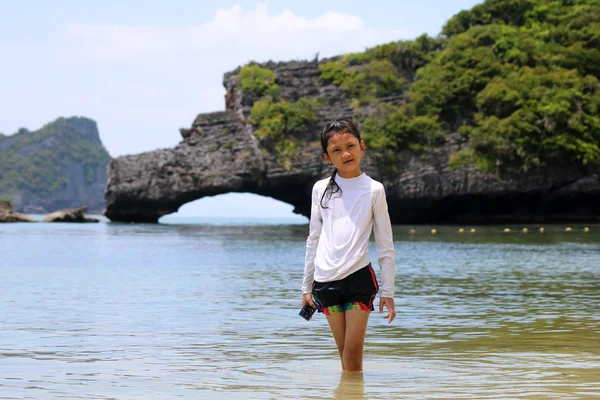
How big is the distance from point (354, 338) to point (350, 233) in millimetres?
738

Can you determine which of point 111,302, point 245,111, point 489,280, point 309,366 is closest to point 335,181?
point 309,366

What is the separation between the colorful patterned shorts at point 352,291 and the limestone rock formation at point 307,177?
45.6 m

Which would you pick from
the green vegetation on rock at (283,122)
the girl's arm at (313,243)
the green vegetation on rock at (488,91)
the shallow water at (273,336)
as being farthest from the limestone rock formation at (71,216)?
the girl's arm at (313,243)

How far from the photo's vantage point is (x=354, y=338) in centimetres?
582

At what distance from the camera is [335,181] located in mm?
5871

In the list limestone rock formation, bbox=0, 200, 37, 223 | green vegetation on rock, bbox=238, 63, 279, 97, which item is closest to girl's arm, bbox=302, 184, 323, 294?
green vegetation on rock, bbox=238, 63, 279, 97

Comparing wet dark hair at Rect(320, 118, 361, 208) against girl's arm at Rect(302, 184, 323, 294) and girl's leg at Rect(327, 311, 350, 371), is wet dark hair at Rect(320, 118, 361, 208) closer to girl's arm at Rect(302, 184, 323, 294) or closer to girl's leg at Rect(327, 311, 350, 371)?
girl's arm at Rect(302, 184, 323, 294)

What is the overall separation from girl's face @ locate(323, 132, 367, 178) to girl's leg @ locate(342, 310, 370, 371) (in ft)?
3.21

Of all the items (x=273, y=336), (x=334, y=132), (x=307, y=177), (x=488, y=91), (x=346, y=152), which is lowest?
(x=273, y=336)

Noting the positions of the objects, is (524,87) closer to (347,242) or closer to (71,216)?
(71,216)

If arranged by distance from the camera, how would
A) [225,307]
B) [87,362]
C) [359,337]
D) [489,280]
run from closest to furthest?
[359,337] → [87,362] → [225,307] → [489,280]

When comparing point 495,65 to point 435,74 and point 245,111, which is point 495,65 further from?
point 245,111

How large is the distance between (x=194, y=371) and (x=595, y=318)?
19.4 ft

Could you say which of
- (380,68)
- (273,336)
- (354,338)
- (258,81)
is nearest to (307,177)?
(258,81)
